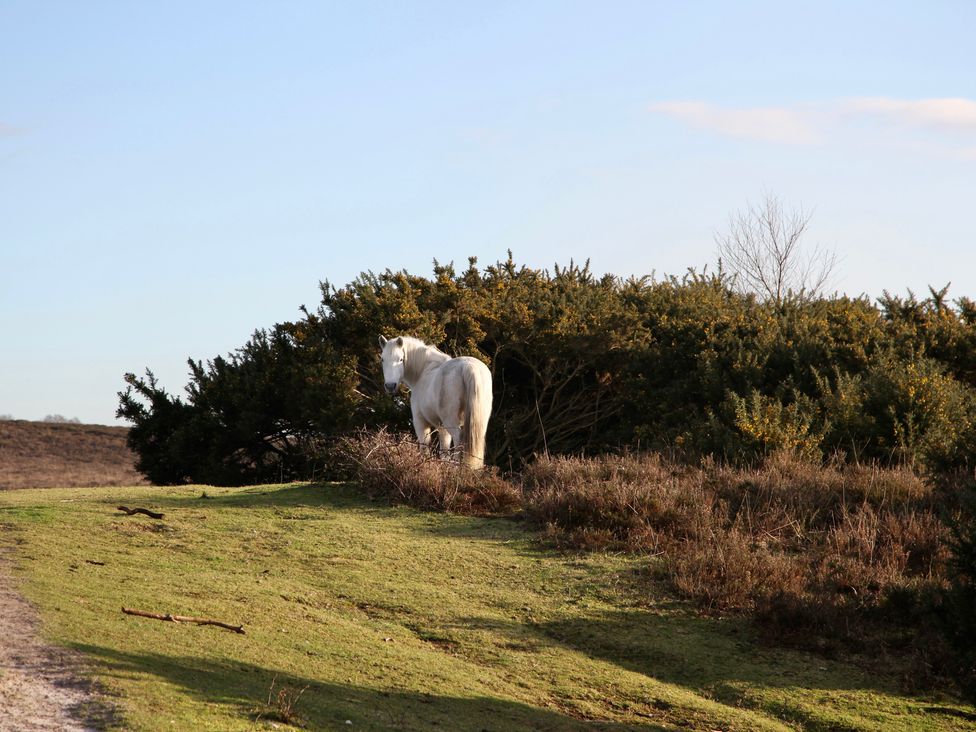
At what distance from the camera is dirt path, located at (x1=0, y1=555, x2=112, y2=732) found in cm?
622

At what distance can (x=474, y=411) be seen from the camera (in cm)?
1627

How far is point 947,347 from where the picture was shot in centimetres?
2381

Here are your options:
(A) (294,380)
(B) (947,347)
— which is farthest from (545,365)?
(B) (947,347)

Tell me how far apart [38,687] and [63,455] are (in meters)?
40.0

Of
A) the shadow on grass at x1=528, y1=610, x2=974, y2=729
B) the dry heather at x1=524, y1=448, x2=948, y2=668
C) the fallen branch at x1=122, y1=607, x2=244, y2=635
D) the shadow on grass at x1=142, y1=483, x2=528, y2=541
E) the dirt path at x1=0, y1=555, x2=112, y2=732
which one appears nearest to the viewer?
the dirt path at x1=0, y1=555, x2=112, y2=732

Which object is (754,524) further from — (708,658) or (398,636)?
(398,636)

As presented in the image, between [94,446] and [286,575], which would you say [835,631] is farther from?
[94,446]

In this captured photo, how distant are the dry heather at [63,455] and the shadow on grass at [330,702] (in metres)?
27.9

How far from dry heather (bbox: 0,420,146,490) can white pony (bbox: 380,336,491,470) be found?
19.9 metres

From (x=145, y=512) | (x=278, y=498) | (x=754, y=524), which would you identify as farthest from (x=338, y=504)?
(x=754, y=524)

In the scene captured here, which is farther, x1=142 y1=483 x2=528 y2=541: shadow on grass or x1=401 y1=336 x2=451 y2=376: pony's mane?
Answer: x1=401 y1=336 x2=451 y2=376: pony's mane

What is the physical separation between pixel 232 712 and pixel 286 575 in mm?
4034

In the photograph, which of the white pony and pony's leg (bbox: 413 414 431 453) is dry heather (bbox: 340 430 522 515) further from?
pony's leg (bbox: 413 414 431 453)

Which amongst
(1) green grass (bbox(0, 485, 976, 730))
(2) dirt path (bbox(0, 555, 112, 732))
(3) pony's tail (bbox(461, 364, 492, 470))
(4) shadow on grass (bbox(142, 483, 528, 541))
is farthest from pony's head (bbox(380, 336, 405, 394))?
(2) dirt path (bbox(0, 555, 112, 732))
